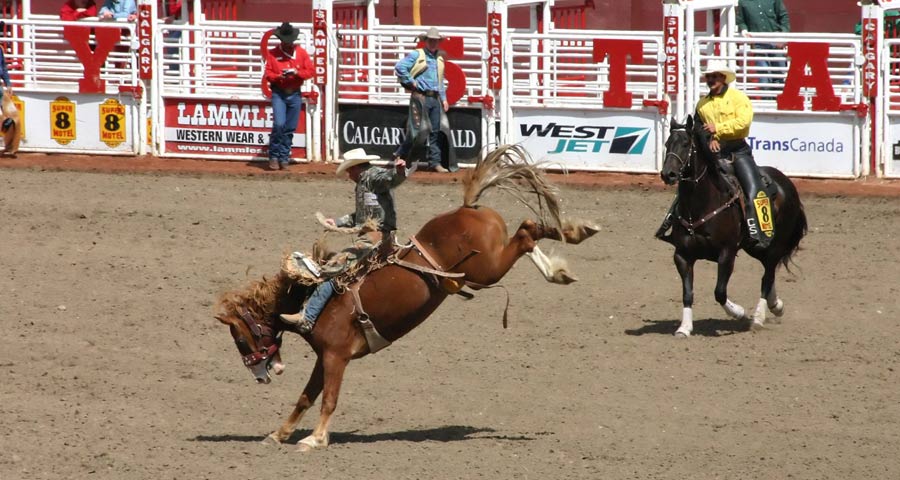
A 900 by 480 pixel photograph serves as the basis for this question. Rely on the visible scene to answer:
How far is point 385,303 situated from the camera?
817 cm

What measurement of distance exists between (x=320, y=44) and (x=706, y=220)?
8463 mm

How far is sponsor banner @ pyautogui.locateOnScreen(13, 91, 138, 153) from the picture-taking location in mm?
18578

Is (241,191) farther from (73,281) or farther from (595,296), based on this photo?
(595,296)

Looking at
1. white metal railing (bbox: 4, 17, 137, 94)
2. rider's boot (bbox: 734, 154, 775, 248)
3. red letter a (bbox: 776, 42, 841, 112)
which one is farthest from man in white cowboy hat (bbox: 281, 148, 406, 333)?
white metal railing (bbox: 4, 17, 137, 94)

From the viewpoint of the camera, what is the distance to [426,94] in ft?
56.9

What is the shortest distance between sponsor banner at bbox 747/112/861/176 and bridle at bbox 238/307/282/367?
1002 centimetres

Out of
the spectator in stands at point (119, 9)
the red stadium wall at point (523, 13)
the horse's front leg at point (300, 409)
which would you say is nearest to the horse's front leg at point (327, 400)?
the horse's front leg at point (300, 409)

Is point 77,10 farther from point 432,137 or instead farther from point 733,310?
point 733,310

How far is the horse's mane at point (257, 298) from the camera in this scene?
8.15m

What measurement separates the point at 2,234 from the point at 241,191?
3240 mm

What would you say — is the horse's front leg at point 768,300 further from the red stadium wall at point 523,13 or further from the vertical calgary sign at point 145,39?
the red stadium wall at point 523,13

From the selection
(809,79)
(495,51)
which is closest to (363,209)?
(495,51)

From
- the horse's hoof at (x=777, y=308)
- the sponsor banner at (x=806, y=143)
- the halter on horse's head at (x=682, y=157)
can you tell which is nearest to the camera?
the halter on horse's head at (x=682, y=157)

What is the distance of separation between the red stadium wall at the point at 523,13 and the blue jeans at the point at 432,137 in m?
5.23
